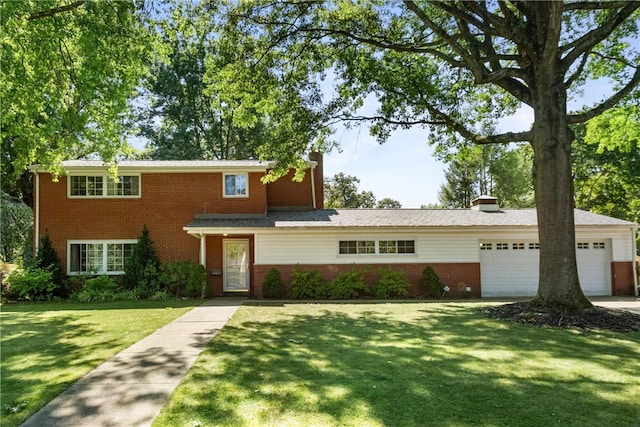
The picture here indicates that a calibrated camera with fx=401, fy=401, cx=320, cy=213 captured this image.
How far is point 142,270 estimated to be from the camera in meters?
15.6

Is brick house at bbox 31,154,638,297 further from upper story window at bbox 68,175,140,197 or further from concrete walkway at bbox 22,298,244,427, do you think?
concrete walkway at bbox 22,298,244,427

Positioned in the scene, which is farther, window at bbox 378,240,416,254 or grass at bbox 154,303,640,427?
window at bbox 378,240,416,254

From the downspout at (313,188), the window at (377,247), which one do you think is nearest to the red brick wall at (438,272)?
the window at (377,247)

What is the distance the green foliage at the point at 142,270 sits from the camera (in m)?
15.4

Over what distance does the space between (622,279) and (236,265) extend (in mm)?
15477

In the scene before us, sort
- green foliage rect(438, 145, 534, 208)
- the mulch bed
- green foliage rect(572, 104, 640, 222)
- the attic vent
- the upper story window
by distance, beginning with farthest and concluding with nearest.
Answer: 1. green foliage rect(438, 145, 534, 208)
2. green foliage rect(572, 104, 640, 222)
3. the attic vent
4. the upper story window
5. the mulch bed

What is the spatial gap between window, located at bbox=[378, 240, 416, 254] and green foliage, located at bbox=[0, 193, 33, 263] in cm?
1533

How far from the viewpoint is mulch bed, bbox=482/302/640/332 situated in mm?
8789

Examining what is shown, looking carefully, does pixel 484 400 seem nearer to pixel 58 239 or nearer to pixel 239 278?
pixel 239 278

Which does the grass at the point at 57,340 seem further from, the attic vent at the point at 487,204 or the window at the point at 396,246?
the attic vent at the point at 487,204

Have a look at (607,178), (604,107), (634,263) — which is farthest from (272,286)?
(607,178)

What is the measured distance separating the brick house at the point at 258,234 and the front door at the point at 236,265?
42mm

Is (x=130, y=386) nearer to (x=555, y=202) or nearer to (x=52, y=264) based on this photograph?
(x=555, y=202)

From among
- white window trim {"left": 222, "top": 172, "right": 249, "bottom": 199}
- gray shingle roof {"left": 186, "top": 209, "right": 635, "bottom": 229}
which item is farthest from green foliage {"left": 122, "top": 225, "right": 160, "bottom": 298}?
white window trim {"left": 222, "top": 172, "right": 249, "bottom": 199}
